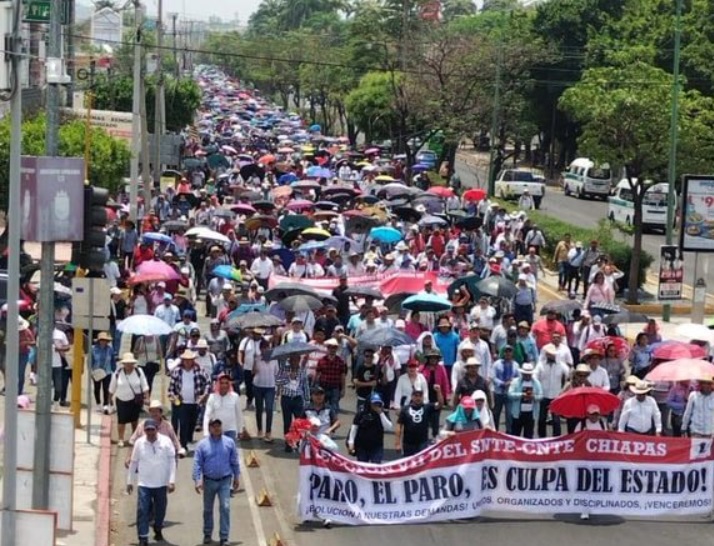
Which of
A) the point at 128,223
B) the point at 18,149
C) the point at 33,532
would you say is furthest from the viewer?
the point at 128,223

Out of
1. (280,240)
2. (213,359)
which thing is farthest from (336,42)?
(213,359)

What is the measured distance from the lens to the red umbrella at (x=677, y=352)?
22047 millimetres

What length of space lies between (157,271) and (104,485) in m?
9.49

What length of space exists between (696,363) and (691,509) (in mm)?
2626

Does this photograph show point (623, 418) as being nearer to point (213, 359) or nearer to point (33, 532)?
point (213, 359)

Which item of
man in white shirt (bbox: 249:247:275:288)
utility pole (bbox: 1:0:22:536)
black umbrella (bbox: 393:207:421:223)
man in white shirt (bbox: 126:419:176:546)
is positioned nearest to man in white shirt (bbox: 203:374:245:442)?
man in white shirt (bbox: 126:419:176:546)

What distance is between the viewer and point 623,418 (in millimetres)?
19406

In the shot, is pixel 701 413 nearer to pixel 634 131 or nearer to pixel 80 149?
pixel 634 131

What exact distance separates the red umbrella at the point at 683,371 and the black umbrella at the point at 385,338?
3567 mm

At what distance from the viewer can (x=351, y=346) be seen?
24.1 m

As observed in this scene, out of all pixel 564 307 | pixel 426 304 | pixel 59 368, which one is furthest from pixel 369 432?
pixel 564 307

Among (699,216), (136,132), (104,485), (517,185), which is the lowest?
(517,185)

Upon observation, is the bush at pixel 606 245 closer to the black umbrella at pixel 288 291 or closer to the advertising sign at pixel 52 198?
the black umbrella at pixel 288 291

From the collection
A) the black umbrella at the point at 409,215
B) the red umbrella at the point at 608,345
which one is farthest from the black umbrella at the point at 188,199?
the red umbrella at the point at 608,345
